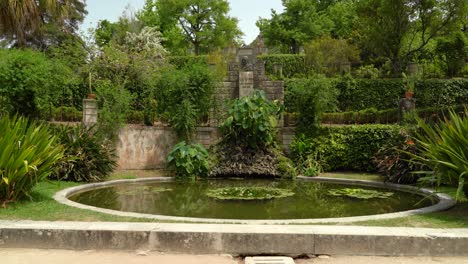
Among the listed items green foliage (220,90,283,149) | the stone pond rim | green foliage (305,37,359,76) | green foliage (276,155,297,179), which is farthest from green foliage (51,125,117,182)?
green foliage (305,37,359,76)

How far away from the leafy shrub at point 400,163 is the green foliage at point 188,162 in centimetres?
470

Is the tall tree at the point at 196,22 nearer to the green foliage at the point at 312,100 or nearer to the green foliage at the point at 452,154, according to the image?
the green foliage at the point at 312,100

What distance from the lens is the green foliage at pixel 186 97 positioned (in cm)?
1316

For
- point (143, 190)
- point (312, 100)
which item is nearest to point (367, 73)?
point (312, 100)

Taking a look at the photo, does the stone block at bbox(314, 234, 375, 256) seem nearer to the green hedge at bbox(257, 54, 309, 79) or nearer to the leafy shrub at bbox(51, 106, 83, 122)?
→ the leafy shrub at bbox(51, 106, 83, 122)

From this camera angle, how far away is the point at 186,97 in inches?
520

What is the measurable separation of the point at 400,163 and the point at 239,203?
4516mm

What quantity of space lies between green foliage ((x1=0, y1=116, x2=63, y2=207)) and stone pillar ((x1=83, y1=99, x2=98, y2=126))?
5.42 m

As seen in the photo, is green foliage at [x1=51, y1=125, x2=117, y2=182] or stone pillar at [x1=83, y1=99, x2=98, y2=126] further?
stone pillar at [x1=83, y1=99, x2=98, y2=126]

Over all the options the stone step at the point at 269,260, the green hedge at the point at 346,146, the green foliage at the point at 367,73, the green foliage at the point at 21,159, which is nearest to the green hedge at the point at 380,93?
the green foliage at the point at 367,73

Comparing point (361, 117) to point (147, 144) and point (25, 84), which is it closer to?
point (147, 144)

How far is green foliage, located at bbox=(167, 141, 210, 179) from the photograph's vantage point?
1172cm

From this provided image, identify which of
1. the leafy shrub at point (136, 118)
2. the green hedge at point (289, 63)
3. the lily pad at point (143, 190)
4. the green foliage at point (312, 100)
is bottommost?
the lily pad at point (143, 190)

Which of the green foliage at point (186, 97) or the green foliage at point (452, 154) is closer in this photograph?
the green foliage at point (452, 154)
